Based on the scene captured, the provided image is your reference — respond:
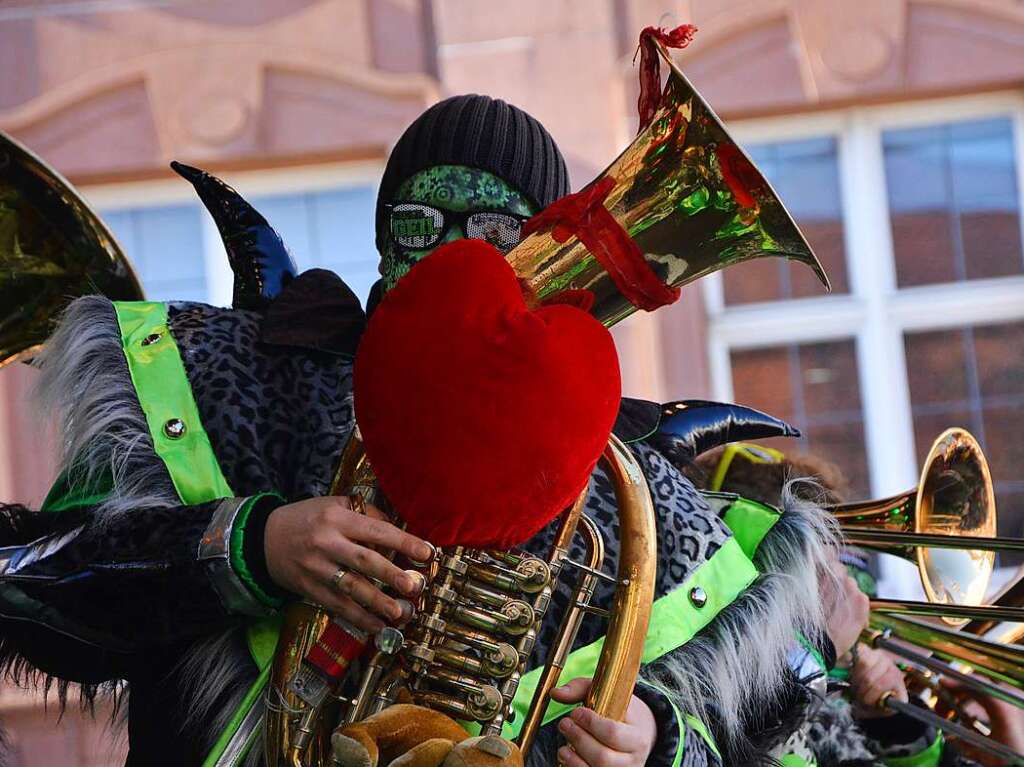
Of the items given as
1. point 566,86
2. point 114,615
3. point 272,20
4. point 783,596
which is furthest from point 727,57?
point 114,615

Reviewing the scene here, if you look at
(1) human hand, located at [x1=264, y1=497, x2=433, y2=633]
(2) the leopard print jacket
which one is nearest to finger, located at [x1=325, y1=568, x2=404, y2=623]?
(1) human hand, located at [x1=264, y1=497, x2=433, y2=633]

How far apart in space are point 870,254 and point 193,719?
14.1 ft

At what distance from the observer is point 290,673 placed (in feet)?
4.78

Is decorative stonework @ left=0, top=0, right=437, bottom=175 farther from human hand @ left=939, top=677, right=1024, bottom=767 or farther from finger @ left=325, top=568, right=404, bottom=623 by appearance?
finger @ left=325, top=568, right=404, bottom=623

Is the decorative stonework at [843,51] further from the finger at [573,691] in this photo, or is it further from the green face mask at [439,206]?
the finger at [573,691]

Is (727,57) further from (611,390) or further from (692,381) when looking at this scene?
(611,390)

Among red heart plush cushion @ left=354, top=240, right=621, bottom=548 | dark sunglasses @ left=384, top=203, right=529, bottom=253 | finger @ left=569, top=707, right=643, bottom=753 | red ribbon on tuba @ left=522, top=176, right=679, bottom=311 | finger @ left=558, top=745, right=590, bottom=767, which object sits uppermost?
dark sunglasses @ left=384, top=203, right=529, bottom=253

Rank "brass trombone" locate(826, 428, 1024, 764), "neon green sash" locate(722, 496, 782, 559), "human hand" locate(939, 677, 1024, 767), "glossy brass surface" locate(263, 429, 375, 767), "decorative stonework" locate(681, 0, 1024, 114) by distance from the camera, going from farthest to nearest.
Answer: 1. "decorative stonework" locate(681, 0, 1024, 114)
2. "human hand" locate(939, 677, 1024, 767)
3. "brass trombone" locate(826, 428, 1024, 764)
4. "neon green sash" locate(722, 496, 782, 559)
5. "glossy brass surface" locate(263, 429, 375, 767)

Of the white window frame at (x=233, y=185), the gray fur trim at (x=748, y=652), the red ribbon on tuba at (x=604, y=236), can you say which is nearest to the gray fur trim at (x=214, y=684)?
the gray fur trim at (x=748, y=652)

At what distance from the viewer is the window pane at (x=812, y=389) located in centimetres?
546

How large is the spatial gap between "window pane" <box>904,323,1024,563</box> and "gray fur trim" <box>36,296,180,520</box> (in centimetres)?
427

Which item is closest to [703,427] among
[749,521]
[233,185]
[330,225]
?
[749,521]

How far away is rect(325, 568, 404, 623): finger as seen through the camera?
138 cm

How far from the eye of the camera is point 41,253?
80.8 inches
